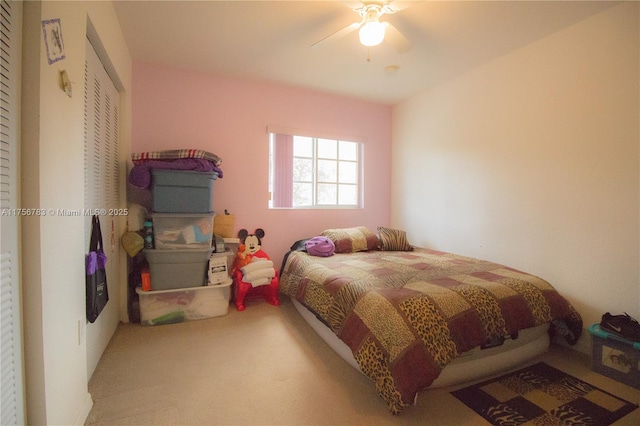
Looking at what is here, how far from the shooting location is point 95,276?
1375 mm

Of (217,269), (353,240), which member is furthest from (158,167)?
(353,240)

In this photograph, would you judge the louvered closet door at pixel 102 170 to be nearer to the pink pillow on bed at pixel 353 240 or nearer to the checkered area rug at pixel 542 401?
the pink pillow on bed at pixel 353 240

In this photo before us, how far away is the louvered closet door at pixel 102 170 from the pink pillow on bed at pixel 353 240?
1.96 m

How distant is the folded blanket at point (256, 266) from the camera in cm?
257

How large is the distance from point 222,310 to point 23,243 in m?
1.76

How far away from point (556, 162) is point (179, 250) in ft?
10.4

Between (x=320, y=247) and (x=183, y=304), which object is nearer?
(x=183, y=304)

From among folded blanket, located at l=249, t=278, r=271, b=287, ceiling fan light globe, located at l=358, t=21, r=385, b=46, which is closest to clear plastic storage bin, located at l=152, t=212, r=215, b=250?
folded blanket, located at l=249, t=278, r=271, b=287

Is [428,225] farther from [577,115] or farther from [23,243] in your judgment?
[23,243]

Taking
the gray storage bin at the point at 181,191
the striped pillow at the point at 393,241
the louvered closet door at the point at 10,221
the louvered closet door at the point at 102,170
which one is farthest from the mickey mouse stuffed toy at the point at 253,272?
the louvered closet door at the point at 10,221

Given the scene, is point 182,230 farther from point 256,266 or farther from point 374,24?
point 374,24

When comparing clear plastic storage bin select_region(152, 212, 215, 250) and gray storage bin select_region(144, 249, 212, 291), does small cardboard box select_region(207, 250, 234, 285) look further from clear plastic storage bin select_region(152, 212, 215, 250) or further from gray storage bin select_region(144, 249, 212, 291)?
clear plastic storage bin select_region(152, 212, 215, 250)

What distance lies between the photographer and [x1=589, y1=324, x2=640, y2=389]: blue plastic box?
1.56 m

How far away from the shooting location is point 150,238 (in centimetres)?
222
